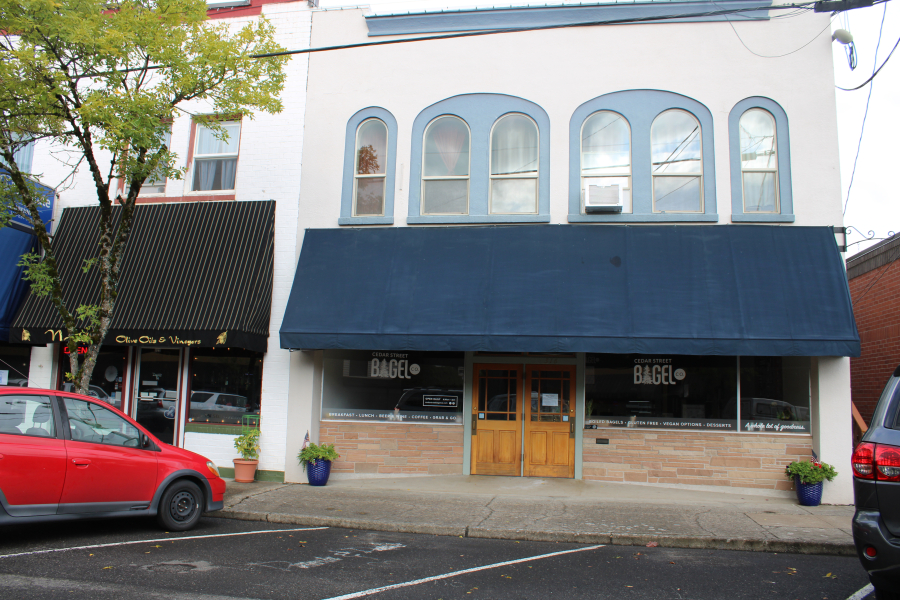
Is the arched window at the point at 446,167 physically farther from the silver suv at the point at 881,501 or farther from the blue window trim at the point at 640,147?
the silver suv at the point at 881,501

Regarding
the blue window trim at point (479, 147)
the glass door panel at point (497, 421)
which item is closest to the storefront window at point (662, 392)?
the glass door panel at point (497, 421)

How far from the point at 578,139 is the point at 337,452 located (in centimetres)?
699

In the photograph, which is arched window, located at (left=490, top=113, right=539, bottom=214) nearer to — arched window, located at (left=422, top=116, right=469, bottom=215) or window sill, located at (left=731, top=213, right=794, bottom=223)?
arched window, located at (left=422, top=116, right=469, bottom=215)

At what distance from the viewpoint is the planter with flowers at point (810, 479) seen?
384 inches

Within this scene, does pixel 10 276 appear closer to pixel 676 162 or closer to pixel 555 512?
pixel 555 512

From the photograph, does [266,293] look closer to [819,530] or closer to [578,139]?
[578,139]

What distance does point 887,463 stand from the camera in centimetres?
443

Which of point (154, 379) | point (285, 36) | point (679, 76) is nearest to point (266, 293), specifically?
point (154, 379)

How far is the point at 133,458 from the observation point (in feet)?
23.2

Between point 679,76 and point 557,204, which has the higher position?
point 679,76

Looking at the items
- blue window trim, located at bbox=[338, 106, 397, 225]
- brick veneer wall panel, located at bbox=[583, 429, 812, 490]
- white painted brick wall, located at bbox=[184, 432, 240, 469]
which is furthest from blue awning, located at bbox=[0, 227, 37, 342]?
brick veneer wall panel, located at bbox=[583, 429, 812, 490]

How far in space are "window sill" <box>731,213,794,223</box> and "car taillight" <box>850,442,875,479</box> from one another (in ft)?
22.2

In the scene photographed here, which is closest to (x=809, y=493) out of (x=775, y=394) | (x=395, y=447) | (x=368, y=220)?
(x=775, y=394)

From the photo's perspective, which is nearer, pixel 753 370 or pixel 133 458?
pixel 133 458
